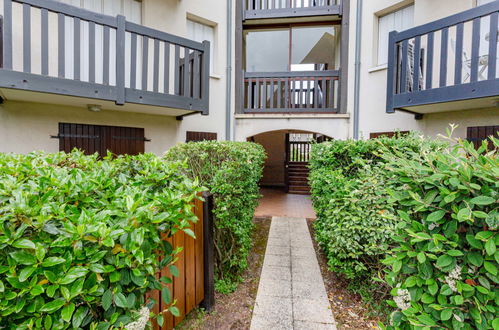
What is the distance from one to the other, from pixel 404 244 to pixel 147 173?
1.81 meters

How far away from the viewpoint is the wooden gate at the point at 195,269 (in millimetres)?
2197

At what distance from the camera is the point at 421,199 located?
126 cm

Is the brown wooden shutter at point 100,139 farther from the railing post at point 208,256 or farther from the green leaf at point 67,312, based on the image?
the green leaf at point 67,312

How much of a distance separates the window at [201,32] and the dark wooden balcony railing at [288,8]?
1203 mm

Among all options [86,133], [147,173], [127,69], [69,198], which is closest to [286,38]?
[127,69]

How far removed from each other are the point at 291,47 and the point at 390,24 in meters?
2.81

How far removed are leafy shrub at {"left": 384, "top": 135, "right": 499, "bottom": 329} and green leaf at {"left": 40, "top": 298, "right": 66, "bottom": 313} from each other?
59.8 inches

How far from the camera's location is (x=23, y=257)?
0.98m

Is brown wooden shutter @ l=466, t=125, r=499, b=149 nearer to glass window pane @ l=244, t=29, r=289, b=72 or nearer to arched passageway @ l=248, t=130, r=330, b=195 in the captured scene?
arched passageway @ l=248, t=130, r=330, b=195

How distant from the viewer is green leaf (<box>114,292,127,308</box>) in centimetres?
111

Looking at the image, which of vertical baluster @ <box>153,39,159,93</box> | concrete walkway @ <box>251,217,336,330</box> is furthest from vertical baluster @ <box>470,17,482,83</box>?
vertical baluster @ <box>153,39,159,93</box>

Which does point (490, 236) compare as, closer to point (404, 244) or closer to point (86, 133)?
point (404, 244)

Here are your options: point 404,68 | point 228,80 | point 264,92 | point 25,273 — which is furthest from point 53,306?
point 264,92

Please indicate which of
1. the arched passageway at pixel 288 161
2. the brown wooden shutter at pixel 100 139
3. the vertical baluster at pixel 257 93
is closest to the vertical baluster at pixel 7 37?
the brown wooden shutter at pixel 100 139
